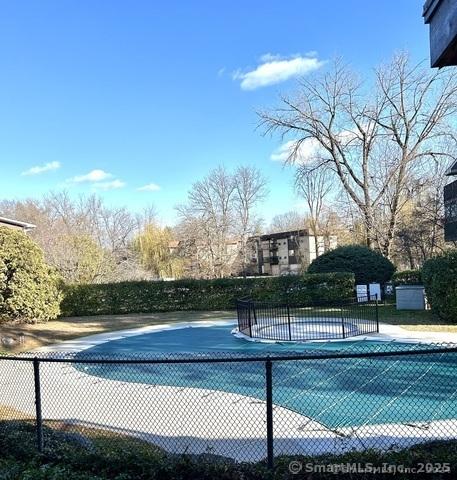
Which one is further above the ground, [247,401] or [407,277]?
[407,277]

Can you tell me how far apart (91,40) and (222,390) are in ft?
42.8

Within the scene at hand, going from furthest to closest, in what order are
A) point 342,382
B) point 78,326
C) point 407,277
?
point 407,277
point 78,326
point 342,382

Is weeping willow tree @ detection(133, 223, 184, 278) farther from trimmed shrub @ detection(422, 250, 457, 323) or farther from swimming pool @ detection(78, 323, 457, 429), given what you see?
swimming pool @ detection(78, 323, 457, 429)

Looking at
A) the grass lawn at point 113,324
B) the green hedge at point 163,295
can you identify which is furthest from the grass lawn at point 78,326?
the green hedge at point 163,295

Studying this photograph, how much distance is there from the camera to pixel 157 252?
48031mm

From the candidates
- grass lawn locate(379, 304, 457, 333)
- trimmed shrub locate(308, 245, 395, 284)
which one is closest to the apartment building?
trimmed shrub locate(308, 245, 395, 284)

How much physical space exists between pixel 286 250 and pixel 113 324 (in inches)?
1669

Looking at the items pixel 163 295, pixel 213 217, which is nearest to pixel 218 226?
pixel 213 217

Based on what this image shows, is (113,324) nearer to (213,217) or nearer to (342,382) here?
(342,382)

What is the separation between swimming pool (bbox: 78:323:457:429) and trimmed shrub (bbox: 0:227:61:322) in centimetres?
797

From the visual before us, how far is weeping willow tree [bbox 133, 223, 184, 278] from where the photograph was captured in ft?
155

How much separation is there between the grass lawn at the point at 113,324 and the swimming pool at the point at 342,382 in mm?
3678

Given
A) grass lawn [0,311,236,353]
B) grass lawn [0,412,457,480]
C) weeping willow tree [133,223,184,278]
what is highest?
weeping willow tree [133,223,184,278]

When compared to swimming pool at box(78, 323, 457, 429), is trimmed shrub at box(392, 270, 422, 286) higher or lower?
higher
